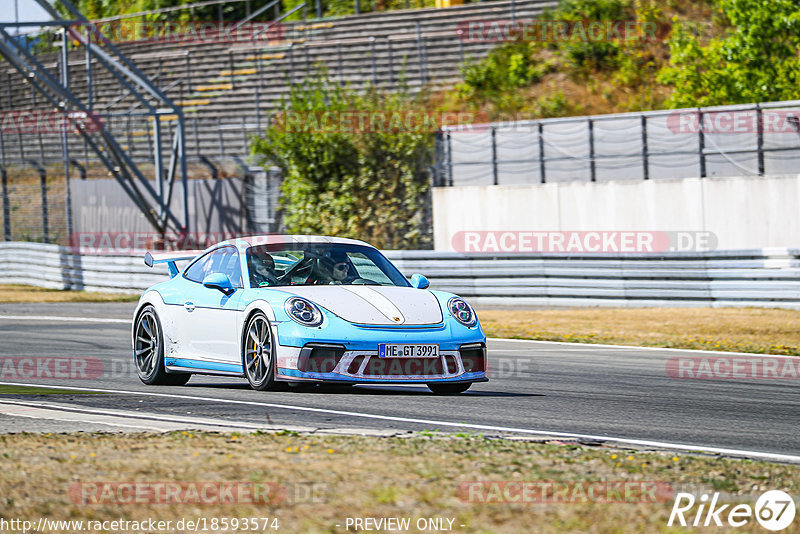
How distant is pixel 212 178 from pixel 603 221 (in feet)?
39.8

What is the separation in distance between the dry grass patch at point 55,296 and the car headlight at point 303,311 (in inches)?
609

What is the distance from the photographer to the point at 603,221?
85.2ft

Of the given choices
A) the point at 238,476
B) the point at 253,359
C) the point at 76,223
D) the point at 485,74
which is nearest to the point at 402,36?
the point at 485,74

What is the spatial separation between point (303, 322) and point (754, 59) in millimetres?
21286

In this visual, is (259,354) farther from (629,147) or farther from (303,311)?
(629,147)

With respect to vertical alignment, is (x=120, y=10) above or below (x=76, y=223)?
above

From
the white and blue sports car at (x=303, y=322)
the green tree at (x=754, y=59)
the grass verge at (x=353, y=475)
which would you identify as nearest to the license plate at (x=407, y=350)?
the white and blue sports car at (x=303, y=322)

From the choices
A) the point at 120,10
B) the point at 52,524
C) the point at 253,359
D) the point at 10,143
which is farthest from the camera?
the point at 120,10

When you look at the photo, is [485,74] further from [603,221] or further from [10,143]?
[10,143]

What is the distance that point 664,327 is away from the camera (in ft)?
56.3

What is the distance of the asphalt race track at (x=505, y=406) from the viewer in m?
7.84

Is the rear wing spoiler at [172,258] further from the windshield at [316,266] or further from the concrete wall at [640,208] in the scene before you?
the concrete wall at [640,208]

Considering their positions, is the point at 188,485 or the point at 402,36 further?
the point at 402,36

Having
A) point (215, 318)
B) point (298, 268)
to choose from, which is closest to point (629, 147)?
point (298, 268)
